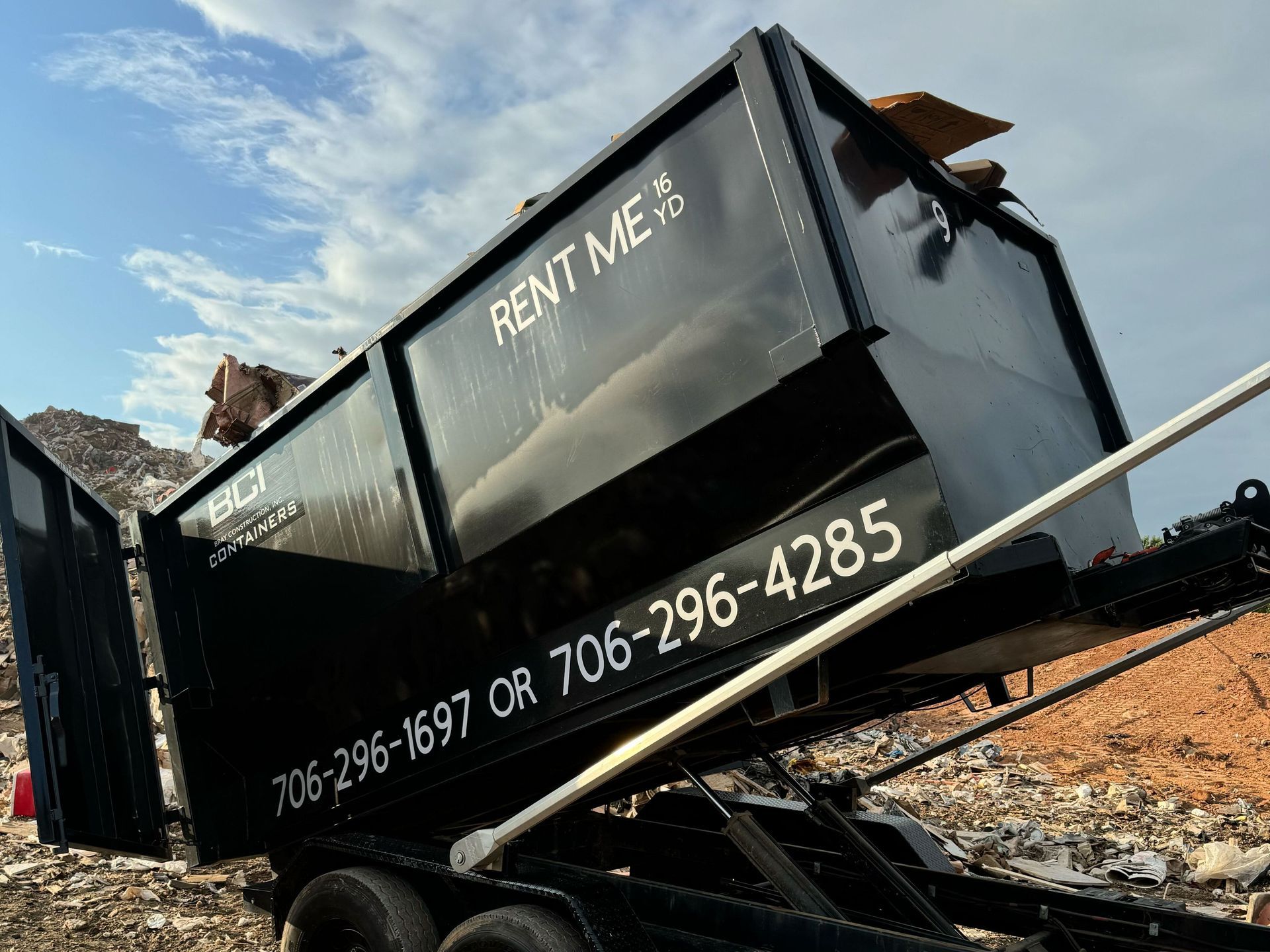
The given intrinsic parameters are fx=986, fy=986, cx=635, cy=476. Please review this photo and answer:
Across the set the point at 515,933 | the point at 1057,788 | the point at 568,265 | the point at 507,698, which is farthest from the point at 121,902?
the point at 1057,788

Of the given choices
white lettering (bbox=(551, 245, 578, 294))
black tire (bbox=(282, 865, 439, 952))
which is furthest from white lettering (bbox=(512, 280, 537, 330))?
black tire (bbox=(282, 865, 439, 952))

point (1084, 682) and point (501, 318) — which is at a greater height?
point (501, 318)

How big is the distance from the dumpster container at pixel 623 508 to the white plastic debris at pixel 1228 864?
11.2 feet

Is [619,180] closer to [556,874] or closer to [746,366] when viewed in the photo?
[746,366]

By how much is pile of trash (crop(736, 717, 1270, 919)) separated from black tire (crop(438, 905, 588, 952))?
5.56ft

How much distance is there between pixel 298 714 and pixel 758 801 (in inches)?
75.1

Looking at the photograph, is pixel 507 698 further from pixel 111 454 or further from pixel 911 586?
pixel 111 454

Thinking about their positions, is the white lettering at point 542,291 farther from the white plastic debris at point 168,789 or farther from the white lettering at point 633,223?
the white plastic debris at point 168,789

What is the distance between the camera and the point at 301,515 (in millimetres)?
3783

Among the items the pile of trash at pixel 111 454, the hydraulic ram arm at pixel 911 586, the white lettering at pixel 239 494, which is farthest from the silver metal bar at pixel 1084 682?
the pile of trash at pixel 111 454

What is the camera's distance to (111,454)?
71.8ft

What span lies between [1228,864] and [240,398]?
Result: 6.21 m

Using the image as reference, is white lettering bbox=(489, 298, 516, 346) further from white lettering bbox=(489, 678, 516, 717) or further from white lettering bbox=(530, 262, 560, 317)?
white lettering bbox=(489, 678, 516, 717)

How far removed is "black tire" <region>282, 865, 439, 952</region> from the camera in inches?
125
